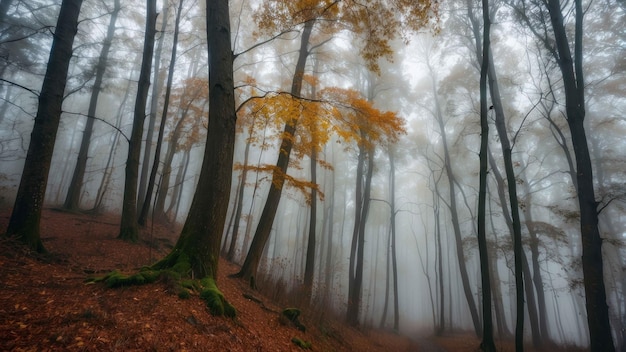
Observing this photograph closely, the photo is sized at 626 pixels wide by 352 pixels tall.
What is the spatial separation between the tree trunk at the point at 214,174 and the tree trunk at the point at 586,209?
27.1 ft

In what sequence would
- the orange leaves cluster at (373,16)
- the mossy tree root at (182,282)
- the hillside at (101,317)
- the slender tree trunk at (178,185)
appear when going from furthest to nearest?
the slender tree trunk at (178,185) → the orange leaves cluster at (373,16) → the mossy tree root at (182,282) → the hillside at (101,317)

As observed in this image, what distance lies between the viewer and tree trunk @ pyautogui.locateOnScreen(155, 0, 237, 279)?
420 cm

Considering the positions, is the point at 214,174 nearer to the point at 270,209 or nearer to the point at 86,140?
the point at 270,209

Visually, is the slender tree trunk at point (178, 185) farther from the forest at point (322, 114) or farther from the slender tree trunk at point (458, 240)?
the slender tree trunk at point (458, 240)

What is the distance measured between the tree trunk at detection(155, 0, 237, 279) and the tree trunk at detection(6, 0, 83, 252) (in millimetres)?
2832

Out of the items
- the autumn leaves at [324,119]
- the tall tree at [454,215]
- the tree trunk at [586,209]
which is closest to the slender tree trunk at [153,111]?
the autumn leaves at [324,119]

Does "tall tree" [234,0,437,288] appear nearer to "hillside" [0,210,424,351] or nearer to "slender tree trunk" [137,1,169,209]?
"hillside" [0,210,424,351]

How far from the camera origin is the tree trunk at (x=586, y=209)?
5.84 metres

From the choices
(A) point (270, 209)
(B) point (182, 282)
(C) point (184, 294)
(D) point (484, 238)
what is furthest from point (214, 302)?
(D) point (484, 238)

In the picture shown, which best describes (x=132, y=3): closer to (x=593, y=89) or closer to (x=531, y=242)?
(x=531, y=242)

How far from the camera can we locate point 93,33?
14.0 m

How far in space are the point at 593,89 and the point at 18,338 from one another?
22.4 m

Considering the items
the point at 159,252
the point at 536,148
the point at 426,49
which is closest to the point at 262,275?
the point at 159,252

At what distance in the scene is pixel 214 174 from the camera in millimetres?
4391
